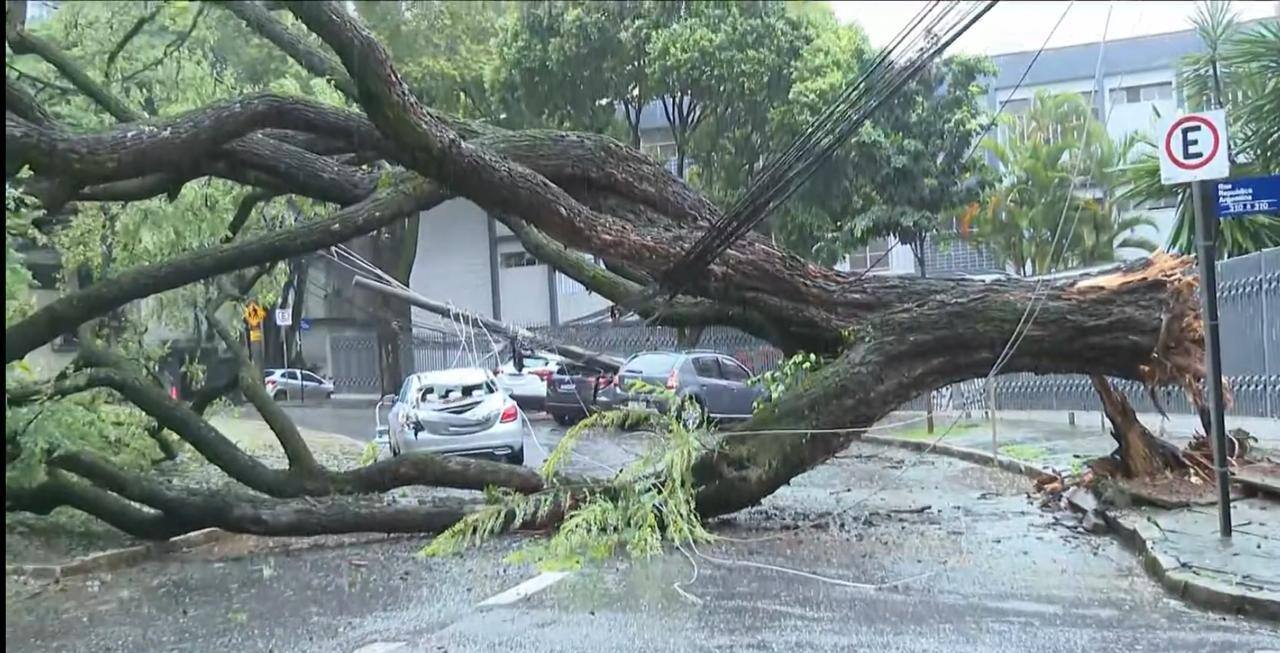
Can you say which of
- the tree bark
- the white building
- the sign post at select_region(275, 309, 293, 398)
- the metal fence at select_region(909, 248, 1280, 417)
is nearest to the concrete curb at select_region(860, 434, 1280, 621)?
the tree bark

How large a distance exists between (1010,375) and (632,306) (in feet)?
12.7

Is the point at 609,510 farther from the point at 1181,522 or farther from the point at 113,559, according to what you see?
the point at 1181,522

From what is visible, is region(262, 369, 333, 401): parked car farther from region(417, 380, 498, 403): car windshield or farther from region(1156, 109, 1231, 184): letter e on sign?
region(1156, 109, 1231, 184): letter e on sign

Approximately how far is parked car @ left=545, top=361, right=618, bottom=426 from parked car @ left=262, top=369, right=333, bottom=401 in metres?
2.11

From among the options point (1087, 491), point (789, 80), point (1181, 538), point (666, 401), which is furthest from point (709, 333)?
point (1181, 538)

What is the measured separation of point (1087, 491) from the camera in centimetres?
1070

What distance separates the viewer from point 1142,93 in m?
13.3

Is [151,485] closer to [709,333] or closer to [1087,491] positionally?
[709,333]

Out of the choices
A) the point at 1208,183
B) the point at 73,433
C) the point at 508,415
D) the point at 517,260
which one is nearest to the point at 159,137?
the point at 73,433

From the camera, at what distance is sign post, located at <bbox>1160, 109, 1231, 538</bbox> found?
26.4 ft

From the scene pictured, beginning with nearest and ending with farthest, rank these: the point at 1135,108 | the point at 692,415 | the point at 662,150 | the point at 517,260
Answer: the point at 692,415 < the point at 662,150 < the point at 517,260 < the point at 1135,108

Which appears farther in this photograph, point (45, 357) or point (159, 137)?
point (45, 357)

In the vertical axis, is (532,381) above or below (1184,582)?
above

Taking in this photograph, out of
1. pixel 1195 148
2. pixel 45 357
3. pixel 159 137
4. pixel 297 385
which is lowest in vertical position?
pixel 297 385
